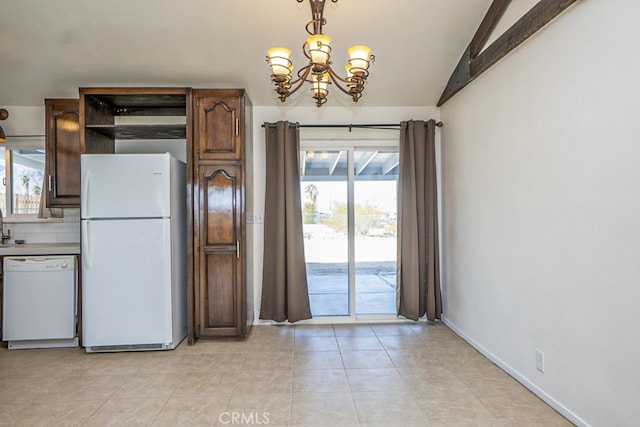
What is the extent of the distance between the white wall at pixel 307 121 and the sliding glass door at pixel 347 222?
168mm

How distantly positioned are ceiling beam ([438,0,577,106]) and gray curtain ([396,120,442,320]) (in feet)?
1.92

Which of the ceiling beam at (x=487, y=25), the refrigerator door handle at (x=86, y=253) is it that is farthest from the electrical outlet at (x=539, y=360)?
the refrigerator door handle at (x=86, y=253)

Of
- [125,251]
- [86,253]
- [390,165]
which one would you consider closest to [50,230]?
[86,253]

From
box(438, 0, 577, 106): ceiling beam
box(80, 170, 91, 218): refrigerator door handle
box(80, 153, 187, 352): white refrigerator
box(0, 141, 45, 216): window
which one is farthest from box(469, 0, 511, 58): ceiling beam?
box(0, 141, 45, 216): window

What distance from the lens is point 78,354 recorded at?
310cm

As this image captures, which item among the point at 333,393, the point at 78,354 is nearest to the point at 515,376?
the point at 333,393

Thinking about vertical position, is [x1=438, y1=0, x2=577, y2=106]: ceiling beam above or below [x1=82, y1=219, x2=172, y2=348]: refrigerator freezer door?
above

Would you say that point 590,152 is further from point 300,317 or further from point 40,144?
point 40,144

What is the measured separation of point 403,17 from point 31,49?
10.7 ft

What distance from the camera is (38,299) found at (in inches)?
125

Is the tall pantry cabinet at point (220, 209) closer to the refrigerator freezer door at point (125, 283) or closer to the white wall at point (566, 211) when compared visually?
the refrigerator freezer door at point (125, 283)

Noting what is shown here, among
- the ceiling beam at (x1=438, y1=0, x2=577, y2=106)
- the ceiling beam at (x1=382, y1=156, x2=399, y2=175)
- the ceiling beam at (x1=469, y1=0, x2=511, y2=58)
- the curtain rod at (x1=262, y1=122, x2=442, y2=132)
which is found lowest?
the ceiling beam at (x1=382, y1=156, x2=399, y2=175)

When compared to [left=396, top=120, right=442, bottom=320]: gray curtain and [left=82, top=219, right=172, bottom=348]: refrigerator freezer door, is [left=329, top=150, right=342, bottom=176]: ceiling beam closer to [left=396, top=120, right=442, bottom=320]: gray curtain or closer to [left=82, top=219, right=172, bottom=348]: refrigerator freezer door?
[left=396, top=120, right=442, bottom=320]: gray curtain

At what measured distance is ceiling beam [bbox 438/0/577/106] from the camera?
2131mm
